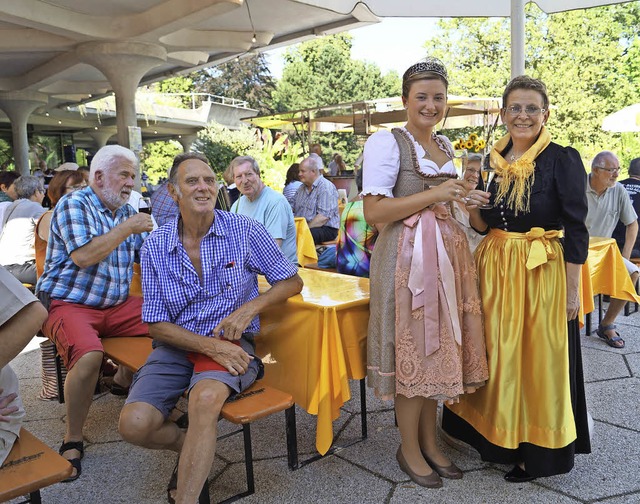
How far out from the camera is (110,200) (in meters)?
3.43

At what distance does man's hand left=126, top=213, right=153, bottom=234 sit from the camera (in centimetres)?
318

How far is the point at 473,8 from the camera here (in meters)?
5.41

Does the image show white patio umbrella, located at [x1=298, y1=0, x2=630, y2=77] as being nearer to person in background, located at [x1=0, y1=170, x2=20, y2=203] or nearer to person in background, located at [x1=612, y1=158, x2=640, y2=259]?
person in background, located at [x1=612, y1=158, x2=640, y2=259]

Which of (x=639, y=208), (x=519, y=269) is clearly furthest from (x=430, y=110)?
(x=639, y=208)

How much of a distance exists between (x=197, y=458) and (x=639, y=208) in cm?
547

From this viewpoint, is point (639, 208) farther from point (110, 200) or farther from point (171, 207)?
point (110, 200)

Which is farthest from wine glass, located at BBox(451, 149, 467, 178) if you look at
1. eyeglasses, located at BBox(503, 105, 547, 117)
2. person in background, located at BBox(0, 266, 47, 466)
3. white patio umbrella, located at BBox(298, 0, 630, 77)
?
white patio umbrella, located at BBox(298, 0, 630, 77)

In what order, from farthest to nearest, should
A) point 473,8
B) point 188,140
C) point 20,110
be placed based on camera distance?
point 188,140
point 20,110
point 473,8

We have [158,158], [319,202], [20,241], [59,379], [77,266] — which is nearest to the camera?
[77,266]

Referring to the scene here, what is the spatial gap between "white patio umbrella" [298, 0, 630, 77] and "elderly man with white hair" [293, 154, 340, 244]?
6.75 feet

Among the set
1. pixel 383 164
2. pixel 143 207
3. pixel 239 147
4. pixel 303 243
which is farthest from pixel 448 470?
pixel 239 147

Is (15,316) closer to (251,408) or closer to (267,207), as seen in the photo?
(251,408)

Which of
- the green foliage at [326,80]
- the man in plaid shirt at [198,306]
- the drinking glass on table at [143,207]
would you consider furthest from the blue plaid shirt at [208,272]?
the green foliage at [326,80]

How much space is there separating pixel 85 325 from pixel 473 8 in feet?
15.1
